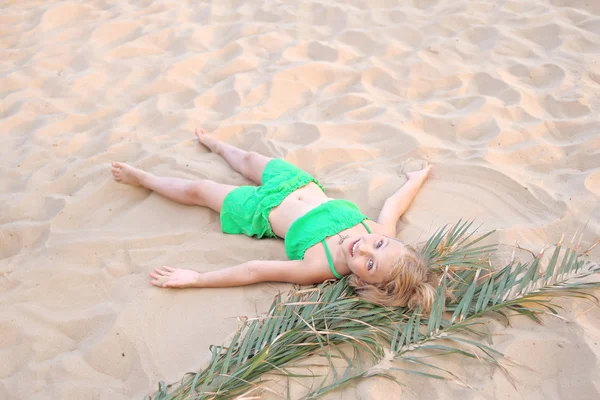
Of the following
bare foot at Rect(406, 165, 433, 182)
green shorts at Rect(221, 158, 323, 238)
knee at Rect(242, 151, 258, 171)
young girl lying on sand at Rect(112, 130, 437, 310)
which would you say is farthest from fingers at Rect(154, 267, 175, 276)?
bare foot at Rect(406, 165, 433, 182)

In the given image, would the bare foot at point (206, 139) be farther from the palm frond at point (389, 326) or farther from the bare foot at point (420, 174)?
the palm frond at point (389, 326)

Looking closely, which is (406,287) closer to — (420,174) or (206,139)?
(420,174)

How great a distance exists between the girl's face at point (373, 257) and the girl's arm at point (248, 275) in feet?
0.75

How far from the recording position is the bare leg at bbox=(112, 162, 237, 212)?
3.26 m

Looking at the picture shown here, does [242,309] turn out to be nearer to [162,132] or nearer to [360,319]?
[360,319]

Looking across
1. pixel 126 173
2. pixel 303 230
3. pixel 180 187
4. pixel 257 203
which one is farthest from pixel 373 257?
pixel 126 173

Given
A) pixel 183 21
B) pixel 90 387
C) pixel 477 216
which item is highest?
pixel 183 21

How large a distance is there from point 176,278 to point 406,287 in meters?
1.19

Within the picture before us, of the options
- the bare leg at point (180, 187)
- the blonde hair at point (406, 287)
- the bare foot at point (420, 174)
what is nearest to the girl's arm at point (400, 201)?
the bare foot at point (420, 174)

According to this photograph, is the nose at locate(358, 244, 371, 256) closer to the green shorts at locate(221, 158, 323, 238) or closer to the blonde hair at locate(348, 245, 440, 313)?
the blonde hair at locate(348, 245, 440, 313)

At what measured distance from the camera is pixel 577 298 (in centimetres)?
244

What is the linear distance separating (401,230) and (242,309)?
1069mm

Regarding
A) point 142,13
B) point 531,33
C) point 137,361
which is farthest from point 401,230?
point 142,13

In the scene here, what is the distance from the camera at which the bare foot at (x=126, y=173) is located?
11.3 ft
